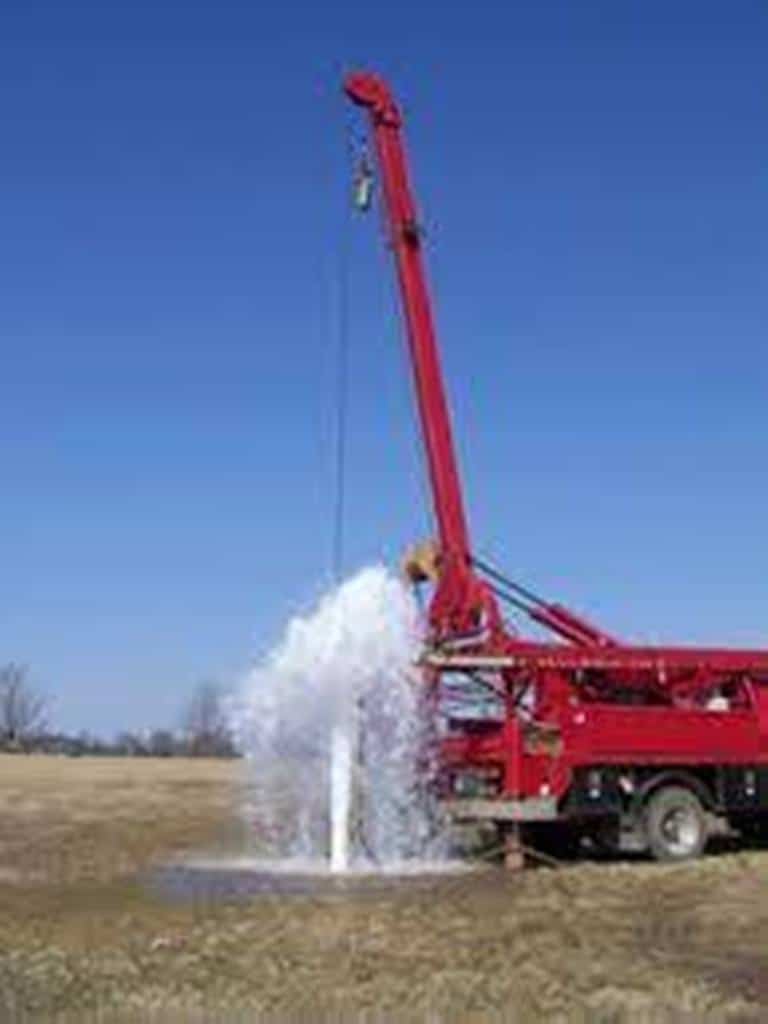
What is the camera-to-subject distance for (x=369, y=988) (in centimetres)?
1546

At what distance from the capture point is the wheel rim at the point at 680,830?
2761 cm

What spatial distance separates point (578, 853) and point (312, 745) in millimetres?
3630

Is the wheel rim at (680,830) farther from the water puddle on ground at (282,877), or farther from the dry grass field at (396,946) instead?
the water puddle on ground at (282,877)

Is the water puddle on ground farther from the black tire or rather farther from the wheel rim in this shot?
the black tire

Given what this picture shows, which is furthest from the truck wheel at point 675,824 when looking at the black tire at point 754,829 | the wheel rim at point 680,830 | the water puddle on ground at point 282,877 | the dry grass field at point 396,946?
the water puddle on ground at point 282,877

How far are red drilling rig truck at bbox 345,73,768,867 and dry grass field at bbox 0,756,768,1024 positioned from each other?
47.3 inches

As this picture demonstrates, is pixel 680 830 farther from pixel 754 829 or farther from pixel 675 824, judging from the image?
pixel 754 829

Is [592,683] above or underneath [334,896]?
above

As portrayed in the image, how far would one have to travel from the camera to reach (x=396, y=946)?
711 inches

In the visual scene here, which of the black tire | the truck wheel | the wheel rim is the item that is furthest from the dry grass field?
the black tire

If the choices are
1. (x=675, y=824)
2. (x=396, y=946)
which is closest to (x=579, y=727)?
(x=675, y=824)

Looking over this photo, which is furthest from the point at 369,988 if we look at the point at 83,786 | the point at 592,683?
the point at 83,786

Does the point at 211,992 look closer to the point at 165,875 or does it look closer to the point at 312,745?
the point at 165,875

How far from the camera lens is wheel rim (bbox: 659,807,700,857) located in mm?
27609
